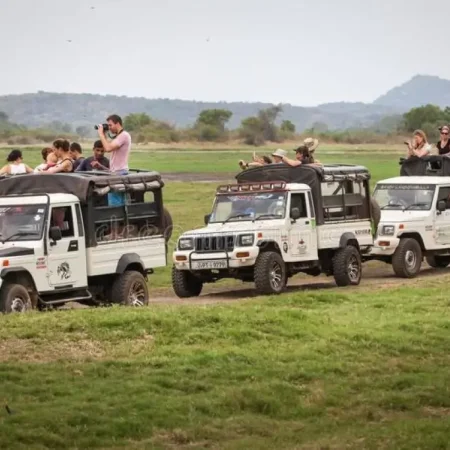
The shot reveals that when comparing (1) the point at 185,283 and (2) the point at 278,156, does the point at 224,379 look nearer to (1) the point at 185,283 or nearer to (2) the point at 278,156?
(1) the point at 185,283

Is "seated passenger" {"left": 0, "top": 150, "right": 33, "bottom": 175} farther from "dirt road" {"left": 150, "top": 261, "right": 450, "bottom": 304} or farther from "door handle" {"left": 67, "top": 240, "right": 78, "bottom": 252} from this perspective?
"dirt road" {"left": 150, "top": 261, "right": 450, "bottom": 304}

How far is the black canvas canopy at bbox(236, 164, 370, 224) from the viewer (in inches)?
950

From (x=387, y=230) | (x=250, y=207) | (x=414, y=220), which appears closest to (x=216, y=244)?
(x=250, y=207)

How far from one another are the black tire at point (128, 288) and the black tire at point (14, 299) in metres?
1.96

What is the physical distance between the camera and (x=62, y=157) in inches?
817

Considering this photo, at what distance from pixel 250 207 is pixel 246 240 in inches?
46.0

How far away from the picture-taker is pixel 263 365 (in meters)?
14.7

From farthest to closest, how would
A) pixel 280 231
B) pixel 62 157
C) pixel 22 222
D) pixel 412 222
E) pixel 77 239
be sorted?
pixel 412 222
pixel 280 231
pixel 62 157
pixel 77 239
pixel 22 222

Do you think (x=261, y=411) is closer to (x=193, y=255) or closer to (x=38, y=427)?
(x=38, y=427)

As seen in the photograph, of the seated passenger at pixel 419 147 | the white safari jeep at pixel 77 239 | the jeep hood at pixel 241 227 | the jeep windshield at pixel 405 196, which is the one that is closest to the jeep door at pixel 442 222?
the jeep windshield at pixel 405 196

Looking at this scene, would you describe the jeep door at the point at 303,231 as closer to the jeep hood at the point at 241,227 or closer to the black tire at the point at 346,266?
the jeep hood at the point at 241,227

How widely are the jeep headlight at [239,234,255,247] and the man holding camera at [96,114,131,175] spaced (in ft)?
8.41

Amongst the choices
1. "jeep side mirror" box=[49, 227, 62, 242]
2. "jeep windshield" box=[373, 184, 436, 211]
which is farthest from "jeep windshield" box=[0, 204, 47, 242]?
"jeep windshield" box=[373, 184, 436, 211]

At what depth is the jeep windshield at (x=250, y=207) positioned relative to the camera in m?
23.3
